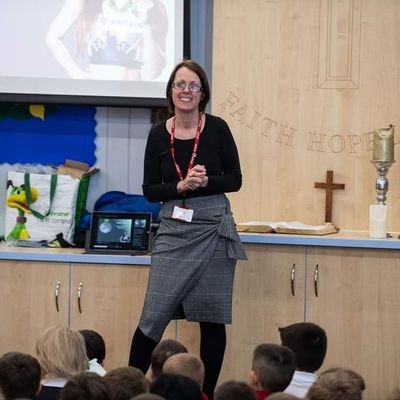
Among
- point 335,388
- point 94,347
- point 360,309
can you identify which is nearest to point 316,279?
point 360,309

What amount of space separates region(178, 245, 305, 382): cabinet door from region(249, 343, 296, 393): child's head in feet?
4.55

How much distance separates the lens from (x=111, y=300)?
4344 millimetres

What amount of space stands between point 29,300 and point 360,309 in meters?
1.47

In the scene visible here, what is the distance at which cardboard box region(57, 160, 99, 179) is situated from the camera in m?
4.70

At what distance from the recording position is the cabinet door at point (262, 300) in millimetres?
4250

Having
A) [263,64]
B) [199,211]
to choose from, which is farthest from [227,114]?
[199,211]

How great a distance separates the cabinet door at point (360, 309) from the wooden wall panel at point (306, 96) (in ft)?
1.20

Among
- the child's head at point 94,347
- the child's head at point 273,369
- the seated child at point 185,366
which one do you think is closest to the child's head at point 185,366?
the seated child at point 185,366

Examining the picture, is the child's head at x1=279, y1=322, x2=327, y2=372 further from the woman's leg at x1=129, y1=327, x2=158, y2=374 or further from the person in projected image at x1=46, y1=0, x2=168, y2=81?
the person in projected image at x1=46, y1=0, x2=168, y2=81

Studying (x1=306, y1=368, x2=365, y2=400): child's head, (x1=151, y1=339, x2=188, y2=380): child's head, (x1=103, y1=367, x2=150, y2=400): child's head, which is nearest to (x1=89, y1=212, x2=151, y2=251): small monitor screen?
(x1=151, y1=339, x2=188, y2=380): child's head

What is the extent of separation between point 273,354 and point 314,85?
1.98 m

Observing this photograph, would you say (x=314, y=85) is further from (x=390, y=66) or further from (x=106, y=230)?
(x=106, y=230)

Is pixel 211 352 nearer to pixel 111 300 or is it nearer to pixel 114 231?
pixel 111 300

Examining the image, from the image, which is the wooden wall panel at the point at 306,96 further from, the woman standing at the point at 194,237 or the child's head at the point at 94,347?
the child's head at the point at 94,347
